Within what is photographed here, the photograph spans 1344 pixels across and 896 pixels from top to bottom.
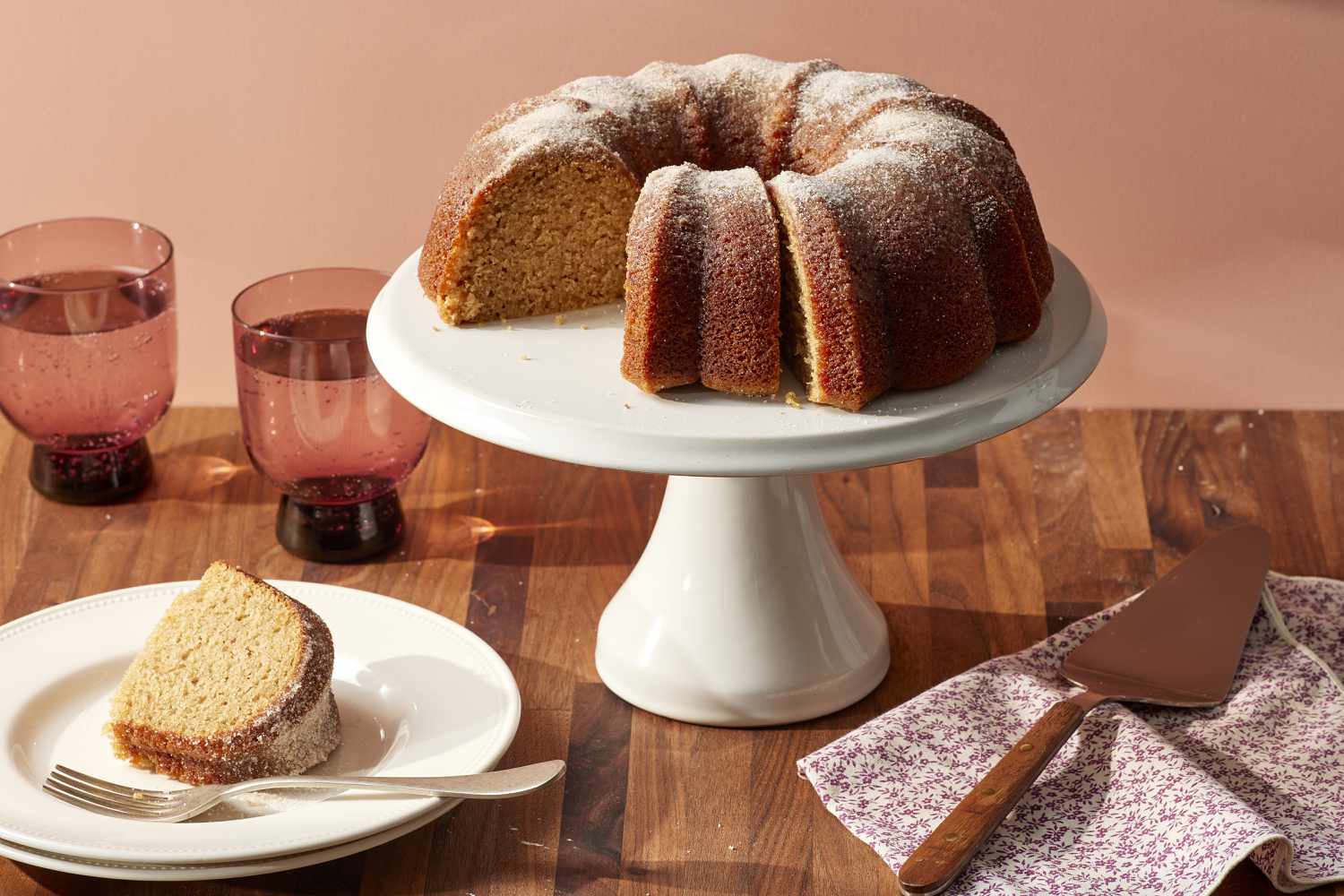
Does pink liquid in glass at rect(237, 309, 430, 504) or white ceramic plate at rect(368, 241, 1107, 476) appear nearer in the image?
white ceramic plate at rect(368, 241, 1107, 476)

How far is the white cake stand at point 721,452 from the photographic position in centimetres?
114

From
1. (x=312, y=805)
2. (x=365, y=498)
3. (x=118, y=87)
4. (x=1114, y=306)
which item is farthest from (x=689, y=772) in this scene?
(x=118, y=87)

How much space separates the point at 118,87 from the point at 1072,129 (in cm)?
98

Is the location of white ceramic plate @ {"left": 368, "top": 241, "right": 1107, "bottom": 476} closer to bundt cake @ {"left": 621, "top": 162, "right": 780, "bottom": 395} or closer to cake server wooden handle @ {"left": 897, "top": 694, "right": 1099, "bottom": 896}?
bundt cake @ {"left": 621, "top": 162, "right": 780, "bottom": 395}

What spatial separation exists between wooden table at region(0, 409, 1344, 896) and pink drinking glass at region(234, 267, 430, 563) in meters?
0.04

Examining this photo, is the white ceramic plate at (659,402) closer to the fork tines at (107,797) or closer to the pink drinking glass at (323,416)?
the pink drinking glass at (323,416)

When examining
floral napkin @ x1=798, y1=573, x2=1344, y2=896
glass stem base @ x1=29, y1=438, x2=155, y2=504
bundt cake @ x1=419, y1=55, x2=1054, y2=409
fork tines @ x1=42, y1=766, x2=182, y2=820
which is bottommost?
A: glass stem base @ x1=29, y1=438, x2=155, y2=504

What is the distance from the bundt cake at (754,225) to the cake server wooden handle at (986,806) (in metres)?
0.26

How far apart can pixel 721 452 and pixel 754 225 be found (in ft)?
0.52

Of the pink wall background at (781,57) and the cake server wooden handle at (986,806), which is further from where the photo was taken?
the pink wall background at (781,57)

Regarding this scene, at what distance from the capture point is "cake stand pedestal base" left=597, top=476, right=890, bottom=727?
4.48ft

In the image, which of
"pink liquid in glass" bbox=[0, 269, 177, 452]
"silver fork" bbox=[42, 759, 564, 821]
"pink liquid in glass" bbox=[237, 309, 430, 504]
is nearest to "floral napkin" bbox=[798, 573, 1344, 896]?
"silver fork" bbox=[42, 759, 564, 821]

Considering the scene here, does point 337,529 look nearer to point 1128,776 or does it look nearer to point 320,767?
point 320,767

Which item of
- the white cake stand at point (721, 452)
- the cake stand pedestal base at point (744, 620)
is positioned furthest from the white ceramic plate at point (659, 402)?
the cake stand pedestal base at point (744, 620)
